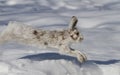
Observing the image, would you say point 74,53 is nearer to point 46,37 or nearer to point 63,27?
point 46,37

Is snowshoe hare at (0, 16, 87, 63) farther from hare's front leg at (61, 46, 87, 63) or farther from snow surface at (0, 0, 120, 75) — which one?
snow surface at (0, 0, 120, 75)

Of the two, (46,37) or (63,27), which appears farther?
(63,27)

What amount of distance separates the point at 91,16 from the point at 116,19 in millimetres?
548

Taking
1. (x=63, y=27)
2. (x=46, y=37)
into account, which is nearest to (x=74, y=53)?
(x=46, y=37)

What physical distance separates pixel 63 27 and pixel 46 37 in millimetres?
A: 2736

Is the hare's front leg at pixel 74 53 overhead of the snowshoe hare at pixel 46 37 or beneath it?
beneath

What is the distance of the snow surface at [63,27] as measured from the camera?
12.2 ft

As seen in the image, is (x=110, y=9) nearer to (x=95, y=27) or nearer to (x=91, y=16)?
(x=91, y=16)

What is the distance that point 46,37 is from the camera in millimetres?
3795

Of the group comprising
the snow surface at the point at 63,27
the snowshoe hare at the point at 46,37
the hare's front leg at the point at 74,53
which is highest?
the snowshoe hare at the point at 46,37

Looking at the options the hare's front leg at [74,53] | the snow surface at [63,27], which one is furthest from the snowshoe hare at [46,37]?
the snow surface at [63,27]

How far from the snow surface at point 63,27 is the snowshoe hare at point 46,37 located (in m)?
0.13

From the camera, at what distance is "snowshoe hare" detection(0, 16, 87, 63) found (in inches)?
149

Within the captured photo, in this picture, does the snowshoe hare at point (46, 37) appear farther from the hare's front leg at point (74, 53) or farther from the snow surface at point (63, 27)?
the snow surface at point (63, 27)
